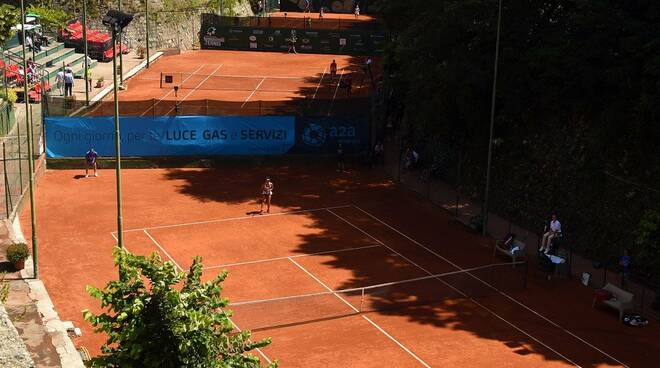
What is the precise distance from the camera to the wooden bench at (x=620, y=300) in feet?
93.6

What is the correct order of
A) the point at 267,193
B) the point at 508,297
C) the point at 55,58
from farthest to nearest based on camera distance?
the point at 55,58, the point at 267,193, the point at 508,297

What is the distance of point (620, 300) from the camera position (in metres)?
28.7

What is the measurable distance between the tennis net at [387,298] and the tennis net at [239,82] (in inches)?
1269

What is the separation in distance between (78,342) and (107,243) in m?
8.92

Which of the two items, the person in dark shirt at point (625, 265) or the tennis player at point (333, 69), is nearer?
the person in dark shirt at point (625, 265)

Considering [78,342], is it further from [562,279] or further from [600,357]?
[562,279]

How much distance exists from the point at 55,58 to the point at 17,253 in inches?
1403

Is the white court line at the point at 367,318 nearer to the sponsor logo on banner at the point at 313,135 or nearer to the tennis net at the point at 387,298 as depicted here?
the tennis net at the point at 387,298

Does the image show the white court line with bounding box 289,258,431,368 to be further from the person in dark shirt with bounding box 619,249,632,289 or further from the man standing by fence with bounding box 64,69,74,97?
the man standing by fence with bounding box 64,69,74,97

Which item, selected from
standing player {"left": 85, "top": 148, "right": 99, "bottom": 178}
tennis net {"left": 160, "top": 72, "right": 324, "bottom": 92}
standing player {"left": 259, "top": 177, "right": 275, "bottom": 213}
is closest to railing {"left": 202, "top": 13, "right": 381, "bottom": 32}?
tennis net {"left": 160, "top": 72, "right": 324, "bottom": 92}

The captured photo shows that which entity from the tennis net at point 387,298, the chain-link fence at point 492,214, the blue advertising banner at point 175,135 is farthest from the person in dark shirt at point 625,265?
the blue advertising banner at point 175,135

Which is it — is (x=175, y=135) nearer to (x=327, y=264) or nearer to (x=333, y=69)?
(x=327, y=264)

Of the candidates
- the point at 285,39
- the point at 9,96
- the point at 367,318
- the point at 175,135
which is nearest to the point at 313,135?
the point at 175,135

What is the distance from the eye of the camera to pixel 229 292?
29.5m
